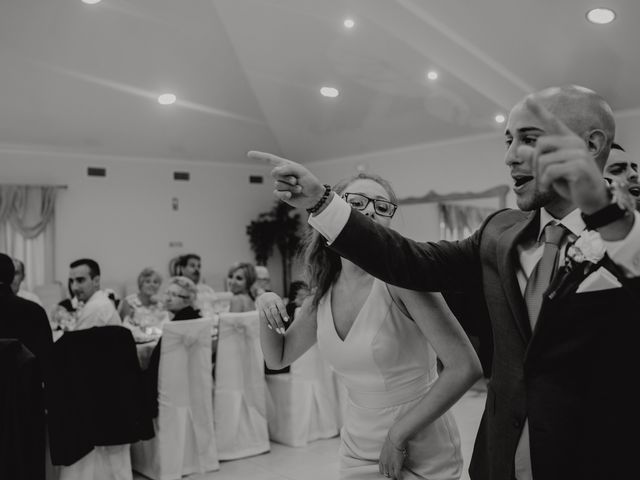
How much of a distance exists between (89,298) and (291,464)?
2.03 meters

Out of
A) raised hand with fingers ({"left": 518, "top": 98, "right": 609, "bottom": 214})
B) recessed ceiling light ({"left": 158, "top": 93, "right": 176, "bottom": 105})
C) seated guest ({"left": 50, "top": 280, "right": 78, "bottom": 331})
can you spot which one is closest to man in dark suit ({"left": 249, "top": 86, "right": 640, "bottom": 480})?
raised hand with fingers ({"left": 518, "top": 98, "right": 609, "bottom": 214})

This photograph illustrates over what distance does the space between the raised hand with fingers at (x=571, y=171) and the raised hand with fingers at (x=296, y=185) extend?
469 millimetres

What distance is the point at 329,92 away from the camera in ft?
28.4

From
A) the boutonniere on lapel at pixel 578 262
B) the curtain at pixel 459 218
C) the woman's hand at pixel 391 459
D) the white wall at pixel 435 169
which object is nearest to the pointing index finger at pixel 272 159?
the boutonniere on lapel at pixel 578 262

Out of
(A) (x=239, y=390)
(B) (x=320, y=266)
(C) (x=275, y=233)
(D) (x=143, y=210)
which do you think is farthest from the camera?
(C) (x=275, y=233)

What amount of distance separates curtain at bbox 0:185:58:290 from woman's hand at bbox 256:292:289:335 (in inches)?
324

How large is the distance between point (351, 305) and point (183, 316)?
3000 millimetres

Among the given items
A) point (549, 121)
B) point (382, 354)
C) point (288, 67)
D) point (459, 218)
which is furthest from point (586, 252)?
point (459, 218)

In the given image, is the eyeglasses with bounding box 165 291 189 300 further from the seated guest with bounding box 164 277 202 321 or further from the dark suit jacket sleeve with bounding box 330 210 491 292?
the dark suit jacket sleeve with bounding box 330 210 491 292

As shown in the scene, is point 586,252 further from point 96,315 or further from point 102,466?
point 96,315

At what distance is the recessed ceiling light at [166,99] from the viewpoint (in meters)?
8.87

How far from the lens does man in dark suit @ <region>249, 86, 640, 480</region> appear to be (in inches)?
37.9

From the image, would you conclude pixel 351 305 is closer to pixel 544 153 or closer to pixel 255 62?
pixel 544 153

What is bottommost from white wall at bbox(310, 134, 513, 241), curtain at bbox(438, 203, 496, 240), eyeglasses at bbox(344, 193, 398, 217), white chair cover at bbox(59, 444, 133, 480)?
white chair cover at bbox(59, 444, 133, 480)
